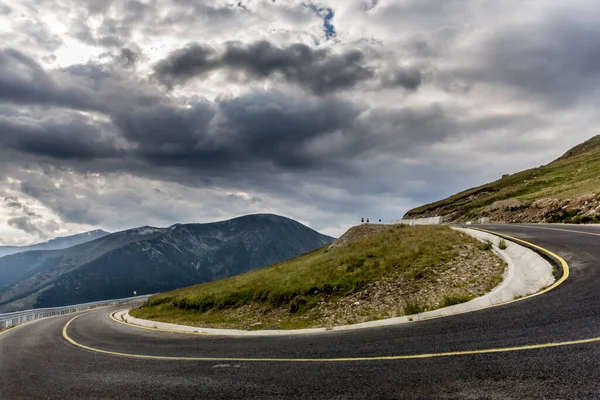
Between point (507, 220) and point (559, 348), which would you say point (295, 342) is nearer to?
point (559, 348)

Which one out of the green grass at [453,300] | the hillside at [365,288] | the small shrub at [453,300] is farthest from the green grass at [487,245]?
the green grass at [453,300]

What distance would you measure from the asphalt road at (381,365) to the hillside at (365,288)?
3.09 meters

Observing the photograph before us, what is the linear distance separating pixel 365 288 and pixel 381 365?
1002 centimetres

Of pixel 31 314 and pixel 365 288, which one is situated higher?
pixel 365 288

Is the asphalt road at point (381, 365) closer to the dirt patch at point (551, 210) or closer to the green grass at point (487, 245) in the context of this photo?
the green grass at point (487, 245)

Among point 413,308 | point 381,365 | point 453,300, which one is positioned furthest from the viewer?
point 413,308

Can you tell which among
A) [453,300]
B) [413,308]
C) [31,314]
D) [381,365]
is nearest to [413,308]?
[413,308]

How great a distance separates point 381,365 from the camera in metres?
7.70

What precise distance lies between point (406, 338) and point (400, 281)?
24.9 ft

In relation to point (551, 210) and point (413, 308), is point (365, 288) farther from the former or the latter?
point (551, 210)

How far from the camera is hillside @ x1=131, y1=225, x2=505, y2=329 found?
14967 mm

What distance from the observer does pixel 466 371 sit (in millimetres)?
6664

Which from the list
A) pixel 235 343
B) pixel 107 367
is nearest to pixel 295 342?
pixel 235 343

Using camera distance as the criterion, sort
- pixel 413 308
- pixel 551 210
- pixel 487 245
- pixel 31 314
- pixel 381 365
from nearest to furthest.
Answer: pixel 381 365 < pixel 413 308 < pixel 487 245 < pixel 551 210 < pixel 31 314
